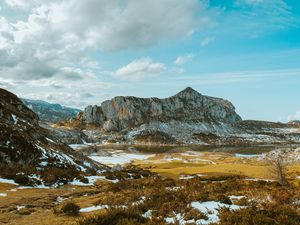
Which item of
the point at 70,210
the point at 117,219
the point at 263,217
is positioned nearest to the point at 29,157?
the point at 70,210

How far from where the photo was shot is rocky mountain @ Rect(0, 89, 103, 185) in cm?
3159

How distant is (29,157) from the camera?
4022cm

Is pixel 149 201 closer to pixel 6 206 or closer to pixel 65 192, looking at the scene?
pixel 6 206

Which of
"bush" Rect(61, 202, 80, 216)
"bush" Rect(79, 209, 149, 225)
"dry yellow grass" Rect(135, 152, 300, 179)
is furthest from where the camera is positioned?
"dry yellow grass" Rect(135, 152, 300, 179)

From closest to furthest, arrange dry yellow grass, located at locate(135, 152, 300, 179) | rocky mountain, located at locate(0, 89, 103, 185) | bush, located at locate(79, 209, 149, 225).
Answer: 1. bush, located at locate(79, 209, 149, 225)
2. rocky mountain, located at locate(0, 89, 103, 185)
3. dry yellow grass, located at locate(135, 152, 300, 179)

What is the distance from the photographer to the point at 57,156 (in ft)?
150

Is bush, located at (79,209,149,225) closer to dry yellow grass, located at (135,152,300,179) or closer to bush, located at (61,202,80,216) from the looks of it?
bush, located at (61,202,80,216)

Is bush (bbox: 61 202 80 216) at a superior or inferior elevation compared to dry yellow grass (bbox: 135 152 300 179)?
superior

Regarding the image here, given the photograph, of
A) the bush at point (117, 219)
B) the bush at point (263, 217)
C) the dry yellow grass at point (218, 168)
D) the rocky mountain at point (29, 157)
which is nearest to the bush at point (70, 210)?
the bush at point (117, 219)

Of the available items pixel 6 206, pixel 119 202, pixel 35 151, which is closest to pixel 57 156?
pixel 35 151

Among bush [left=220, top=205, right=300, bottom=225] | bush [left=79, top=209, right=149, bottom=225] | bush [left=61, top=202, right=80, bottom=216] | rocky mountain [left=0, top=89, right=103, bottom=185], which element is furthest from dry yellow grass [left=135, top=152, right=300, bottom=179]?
bush [left=79, top=209, right=149, bottom=225]

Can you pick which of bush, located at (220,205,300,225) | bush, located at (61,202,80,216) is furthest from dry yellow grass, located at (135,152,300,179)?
bush, located at (61,202,80,216)

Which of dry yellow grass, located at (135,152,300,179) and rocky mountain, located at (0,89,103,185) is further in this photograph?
dry yellow grass, located at (135,152,300,179)

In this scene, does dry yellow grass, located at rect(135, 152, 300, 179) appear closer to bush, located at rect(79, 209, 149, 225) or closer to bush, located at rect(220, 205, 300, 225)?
bush, located at rect(220, 205, 300, 225)
